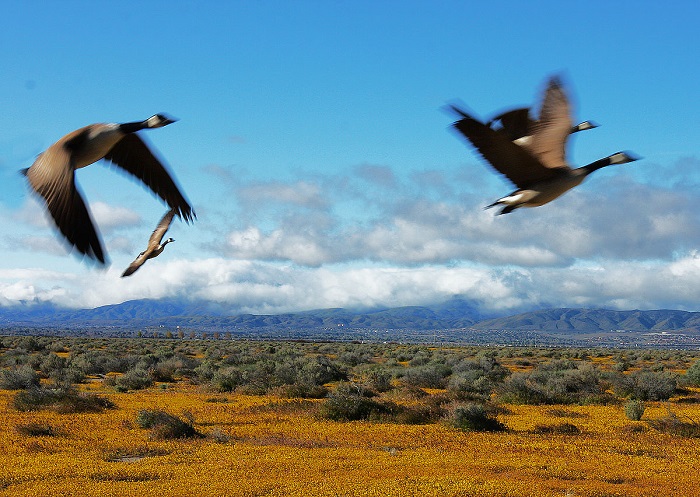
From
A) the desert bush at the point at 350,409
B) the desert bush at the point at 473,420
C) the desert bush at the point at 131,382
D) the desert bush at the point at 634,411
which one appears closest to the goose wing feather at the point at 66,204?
the desert bush at the point at 473,420

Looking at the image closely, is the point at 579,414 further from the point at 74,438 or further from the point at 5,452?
the point at 5,452

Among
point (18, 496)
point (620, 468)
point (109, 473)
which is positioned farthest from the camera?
point (620, 468)

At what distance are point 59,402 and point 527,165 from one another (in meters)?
25.3

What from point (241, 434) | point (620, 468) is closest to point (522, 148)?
point (620, 468)

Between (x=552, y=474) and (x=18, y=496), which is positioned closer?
(x=18, y=496)

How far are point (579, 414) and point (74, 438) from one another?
18580 millimetres

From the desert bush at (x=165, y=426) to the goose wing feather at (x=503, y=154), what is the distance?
17837mm

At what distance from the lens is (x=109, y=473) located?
1489cm

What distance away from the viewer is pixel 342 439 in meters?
20.1

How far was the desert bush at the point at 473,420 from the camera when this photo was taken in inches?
875

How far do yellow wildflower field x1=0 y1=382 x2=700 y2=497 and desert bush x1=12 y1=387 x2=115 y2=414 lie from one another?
0.44 metres

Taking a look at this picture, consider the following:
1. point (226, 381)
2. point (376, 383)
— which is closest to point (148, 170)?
point (226, 381)

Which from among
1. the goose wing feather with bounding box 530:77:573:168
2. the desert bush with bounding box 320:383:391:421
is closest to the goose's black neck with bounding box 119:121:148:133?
the goose wing feather with bounding box 530:77:573:168

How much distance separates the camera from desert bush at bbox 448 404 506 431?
22.2 meters
